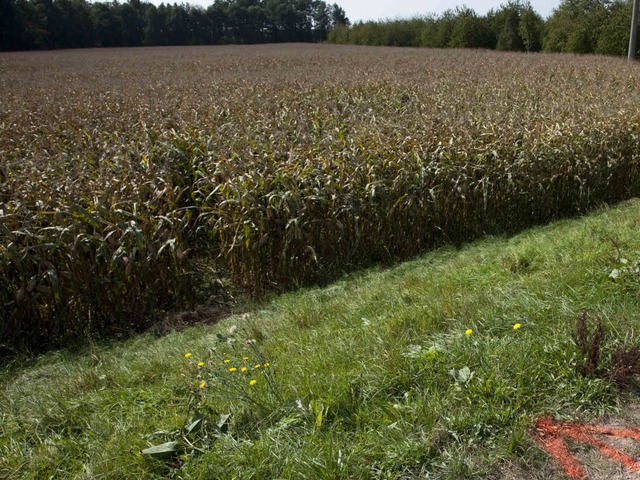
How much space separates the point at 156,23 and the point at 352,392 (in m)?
56.3

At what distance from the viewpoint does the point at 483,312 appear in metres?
3.38

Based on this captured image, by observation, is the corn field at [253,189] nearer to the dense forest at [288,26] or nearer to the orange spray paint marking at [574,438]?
the orange spray paint marking at [574,438]

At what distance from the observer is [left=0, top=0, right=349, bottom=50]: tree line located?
41.9m

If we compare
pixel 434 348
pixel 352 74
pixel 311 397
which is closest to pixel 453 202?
pixel 434 348

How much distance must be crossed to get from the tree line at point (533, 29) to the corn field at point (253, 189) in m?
20.8

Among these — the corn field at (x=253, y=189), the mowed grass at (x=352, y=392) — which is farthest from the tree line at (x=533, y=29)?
the mowed grass at (x=352, y=392)

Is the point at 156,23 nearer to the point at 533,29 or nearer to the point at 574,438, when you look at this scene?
the point at 533,29

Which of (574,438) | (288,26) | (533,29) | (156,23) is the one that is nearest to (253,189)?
(574,438)

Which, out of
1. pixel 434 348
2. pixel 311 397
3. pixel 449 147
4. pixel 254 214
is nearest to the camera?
pixel 311 397

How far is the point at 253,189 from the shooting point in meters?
5.67

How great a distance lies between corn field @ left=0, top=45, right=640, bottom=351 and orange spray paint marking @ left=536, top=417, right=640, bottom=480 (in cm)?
336

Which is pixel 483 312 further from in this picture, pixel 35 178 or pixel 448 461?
pixel 35 178

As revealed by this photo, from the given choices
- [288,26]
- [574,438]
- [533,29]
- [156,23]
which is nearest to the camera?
[574,438]

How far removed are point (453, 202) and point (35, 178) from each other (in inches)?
178
